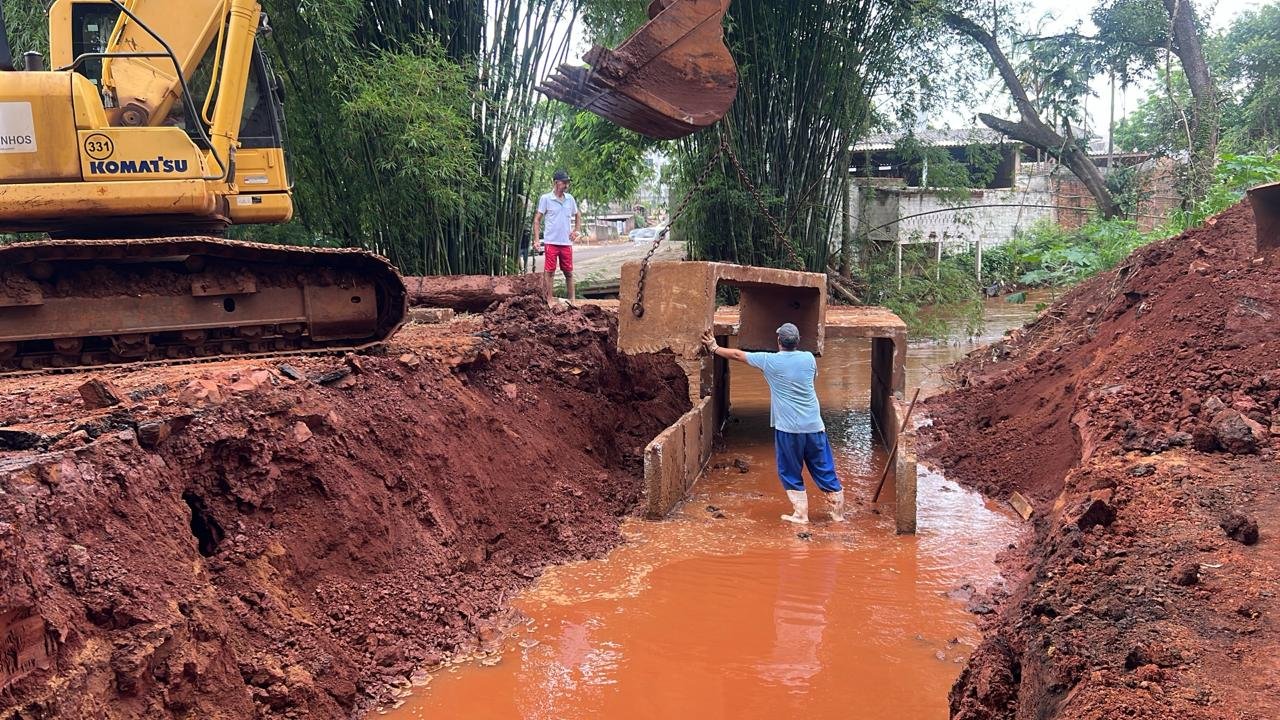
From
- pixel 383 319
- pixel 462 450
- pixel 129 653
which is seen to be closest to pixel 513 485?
pixel 462 450

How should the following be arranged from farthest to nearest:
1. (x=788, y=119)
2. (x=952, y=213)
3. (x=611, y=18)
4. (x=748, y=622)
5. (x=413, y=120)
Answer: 1. (x=952, y=213)
2. (x=788, y=119)
3. (x=611, y=18)
4. (x=413, y=120)
5. (x=748, y=622)

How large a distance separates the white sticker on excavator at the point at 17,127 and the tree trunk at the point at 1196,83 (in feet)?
45.6

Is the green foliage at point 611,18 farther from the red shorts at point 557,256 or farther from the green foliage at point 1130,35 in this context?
the green foliage at point 1130,35

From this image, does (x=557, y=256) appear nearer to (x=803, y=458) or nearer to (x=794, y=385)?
(x=794, y=385)

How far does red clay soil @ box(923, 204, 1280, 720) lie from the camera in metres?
2.59

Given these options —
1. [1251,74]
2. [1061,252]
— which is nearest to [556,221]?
[1061,252]

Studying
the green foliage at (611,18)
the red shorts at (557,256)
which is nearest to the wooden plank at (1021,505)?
the red shorts at (557,256)

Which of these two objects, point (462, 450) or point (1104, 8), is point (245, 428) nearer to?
point (462, 450)

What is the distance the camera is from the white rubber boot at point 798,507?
252 inches

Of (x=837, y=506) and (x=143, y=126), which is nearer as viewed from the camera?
(x=143, y=126)

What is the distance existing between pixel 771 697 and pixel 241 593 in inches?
91.7

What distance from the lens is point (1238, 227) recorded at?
7930 mm

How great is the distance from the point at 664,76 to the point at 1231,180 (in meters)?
8.49

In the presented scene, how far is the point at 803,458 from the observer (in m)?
6.55
